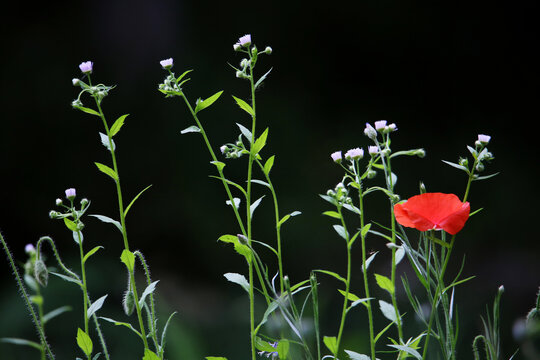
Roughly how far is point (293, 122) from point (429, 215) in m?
1.30

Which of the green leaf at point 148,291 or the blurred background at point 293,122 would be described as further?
the blurred background at point 293,122

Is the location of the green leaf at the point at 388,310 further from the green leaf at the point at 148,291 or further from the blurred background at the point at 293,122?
the blurred background at the point at 293,122

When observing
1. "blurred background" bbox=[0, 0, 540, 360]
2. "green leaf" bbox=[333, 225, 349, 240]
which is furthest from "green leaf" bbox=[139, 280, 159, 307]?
"blurred background" bbox=[0, 0, 540, 360]

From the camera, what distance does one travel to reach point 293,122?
188 cm

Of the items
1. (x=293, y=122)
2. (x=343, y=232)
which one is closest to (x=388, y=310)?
(x=343, y=232)

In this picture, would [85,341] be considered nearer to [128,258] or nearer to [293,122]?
[128,258]

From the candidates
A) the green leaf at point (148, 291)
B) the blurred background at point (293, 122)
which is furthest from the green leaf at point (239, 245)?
the blurred background at point (293, 122)

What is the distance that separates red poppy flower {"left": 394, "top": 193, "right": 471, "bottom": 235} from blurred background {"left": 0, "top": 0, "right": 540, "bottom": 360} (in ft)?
3.96

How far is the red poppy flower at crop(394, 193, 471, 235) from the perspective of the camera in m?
0.59

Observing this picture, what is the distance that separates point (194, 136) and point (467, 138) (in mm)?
828

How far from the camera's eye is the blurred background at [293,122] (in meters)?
1.86

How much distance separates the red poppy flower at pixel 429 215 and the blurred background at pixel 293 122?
1206mm

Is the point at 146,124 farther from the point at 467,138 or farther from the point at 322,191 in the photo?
the point at 467,138

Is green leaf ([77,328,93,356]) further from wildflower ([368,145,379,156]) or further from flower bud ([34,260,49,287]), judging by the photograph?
wildflower ([368,145,379,156])
